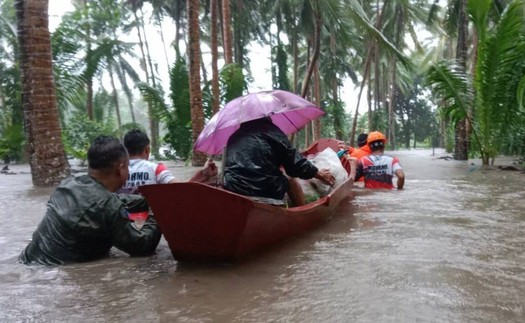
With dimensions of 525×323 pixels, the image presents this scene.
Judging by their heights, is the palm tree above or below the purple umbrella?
above

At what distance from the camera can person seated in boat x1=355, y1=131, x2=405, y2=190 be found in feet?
22.4

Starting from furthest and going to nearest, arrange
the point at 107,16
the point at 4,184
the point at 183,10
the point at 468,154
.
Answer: the point at 183,10
the point at 107,16
the point at 468,154
the point at 4,184

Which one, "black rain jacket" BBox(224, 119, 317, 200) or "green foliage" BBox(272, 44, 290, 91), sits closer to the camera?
"black rain jacket" BBox(224, 119, 317, 200)

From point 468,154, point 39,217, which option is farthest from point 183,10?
point 39,217

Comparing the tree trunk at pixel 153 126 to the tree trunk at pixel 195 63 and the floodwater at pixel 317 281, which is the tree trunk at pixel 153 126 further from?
the floodwater at pixel 317 281

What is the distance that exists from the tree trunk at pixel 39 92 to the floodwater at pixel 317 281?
3135mm

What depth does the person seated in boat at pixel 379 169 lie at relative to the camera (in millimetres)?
6838

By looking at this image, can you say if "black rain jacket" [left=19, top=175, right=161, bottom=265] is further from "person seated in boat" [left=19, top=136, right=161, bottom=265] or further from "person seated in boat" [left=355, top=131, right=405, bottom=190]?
"person seated in boat" [left=355, top=131, right=405, bottom=190]

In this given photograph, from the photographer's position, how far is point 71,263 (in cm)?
344

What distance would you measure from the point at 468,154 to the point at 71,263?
15527mm

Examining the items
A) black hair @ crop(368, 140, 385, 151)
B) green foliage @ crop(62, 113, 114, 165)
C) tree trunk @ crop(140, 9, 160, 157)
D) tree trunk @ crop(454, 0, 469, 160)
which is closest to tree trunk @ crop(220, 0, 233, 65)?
tree trunk @ crop(140, 9, 160, 157)

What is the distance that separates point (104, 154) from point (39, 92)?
504cm

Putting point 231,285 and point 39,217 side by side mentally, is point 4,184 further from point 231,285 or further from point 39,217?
point 231,285

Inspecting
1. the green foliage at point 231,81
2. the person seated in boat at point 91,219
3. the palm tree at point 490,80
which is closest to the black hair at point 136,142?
the person seated in boat at point 91,219
